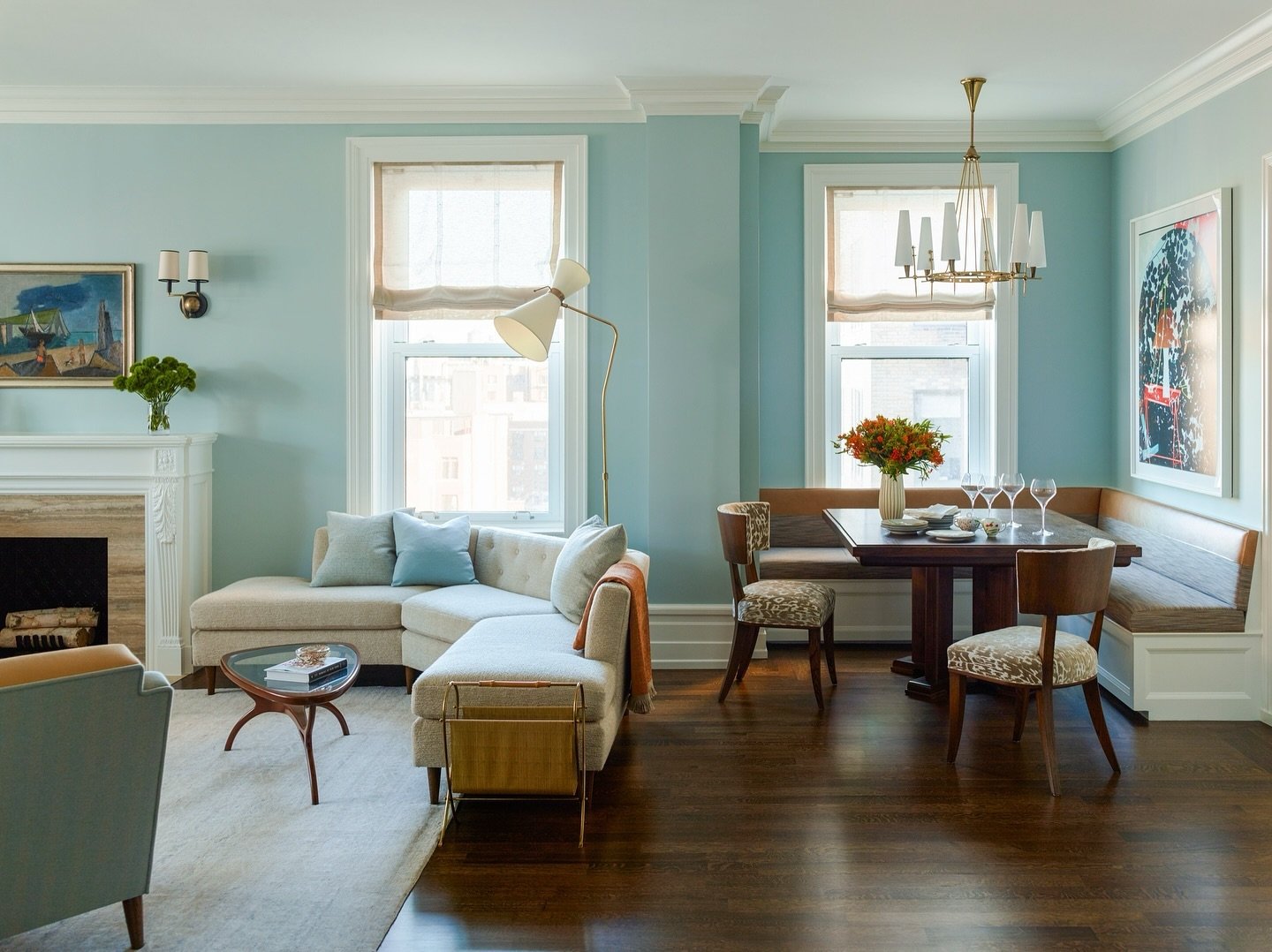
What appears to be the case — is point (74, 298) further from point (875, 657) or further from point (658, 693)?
point (875, 657)

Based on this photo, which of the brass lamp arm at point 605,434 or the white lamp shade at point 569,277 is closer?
the white lamp shade at point 569,277

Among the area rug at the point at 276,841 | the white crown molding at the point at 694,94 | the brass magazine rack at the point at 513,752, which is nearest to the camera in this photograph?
the area rug at the point at 276,841

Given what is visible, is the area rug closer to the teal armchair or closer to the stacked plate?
the teal armchair

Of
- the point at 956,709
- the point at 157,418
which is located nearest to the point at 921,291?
the point at 956,709

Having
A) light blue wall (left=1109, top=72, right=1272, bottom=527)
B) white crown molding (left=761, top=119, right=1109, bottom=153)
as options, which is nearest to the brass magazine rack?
light blue wall (left=1109, top=72, right=1272, bottom=527)

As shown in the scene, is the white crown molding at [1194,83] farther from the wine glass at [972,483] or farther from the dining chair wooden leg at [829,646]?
the dining chair wooden leg at [829,646]

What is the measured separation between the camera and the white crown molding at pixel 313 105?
5.37m

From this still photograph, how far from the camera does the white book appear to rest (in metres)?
3.75

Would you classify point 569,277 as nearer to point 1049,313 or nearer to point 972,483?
point 972,483

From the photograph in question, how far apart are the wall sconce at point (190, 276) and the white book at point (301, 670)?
2425 millimetres

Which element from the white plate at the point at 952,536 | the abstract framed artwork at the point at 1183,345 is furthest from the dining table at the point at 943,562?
the abstract framed artwork at the point at 1183,345

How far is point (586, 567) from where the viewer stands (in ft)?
14.5

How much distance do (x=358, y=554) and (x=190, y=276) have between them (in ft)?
5.46

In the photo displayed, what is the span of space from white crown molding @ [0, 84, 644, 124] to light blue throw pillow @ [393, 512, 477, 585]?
7.04 ft
